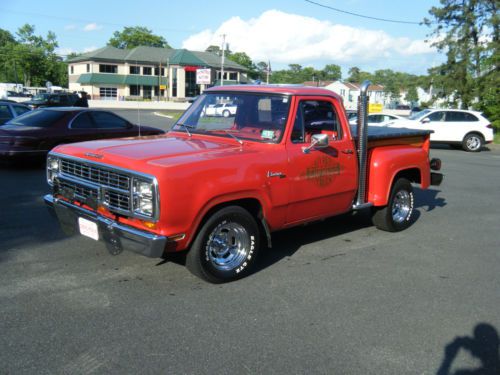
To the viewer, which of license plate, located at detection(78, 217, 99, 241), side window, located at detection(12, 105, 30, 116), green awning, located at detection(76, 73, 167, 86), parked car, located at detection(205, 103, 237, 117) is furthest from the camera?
green awning, located at detection(76, 73, 167, 86)

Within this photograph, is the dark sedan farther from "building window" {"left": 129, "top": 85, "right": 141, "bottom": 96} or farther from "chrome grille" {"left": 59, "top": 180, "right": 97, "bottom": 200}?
"building window" {"left": 129, "top": 85, "right": 141, "bottom": 96}

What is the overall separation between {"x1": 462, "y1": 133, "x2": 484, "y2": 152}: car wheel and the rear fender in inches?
581

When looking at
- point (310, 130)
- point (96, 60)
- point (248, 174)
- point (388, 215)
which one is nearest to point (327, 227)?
point (388, 215)

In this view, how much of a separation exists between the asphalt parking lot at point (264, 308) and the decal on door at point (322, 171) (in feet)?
3.00

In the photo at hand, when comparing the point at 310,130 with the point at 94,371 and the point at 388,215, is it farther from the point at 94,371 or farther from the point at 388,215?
the point at 94,371

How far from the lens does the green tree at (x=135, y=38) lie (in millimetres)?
108312

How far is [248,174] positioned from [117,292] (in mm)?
1624

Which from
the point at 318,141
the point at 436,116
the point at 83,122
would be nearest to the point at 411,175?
the point at 318,141

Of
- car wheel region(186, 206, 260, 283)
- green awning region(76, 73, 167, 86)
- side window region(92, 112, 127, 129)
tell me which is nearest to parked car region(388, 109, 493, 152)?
side window region(92, 112, 127, 129)

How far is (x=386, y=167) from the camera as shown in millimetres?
6285

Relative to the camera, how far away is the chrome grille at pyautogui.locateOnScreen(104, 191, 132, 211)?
13.9 feet

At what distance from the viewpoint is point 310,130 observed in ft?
17.9

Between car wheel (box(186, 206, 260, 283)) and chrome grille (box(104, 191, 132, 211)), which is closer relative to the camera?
chrome grille (box(104, 191, 132, 211))

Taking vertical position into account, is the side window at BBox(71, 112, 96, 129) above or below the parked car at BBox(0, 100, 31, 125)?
below
